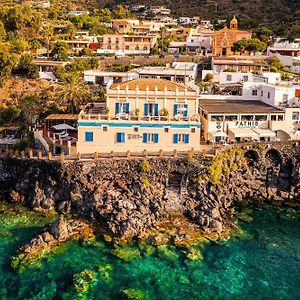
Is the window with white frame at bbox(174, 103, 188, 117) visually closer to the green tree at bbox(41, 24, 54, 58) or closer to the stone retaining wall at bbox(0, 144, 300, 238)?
the stone retaining wall at bbox(0, 144, 300, 238)

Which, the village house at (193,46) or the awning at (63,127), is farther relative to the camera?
the village house at (193,46)

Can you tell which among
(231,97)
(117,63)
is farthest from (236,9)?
(231,97)

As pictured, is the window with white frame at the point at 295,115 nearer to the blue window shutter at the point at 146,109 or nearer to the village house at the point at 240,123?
the village house at the point at 240,123

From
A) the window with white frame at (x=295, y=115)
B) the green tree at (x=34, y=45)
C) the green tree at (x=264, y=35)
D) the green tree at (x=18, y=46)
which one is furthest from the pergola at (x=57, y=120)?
the green tree at (x=264, y=35)

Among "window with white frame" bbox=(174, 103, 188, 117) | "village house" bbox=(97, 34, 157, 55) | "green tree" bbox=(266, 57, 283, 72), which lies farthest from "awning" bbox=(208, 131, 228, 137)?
"village house" bbox=(97, 34, 157, 55)

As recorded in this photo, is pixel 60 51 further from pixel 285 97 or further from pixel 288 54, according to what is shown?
pixel 285 97

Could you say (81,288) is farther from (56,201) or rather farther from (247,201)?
(247,201)
